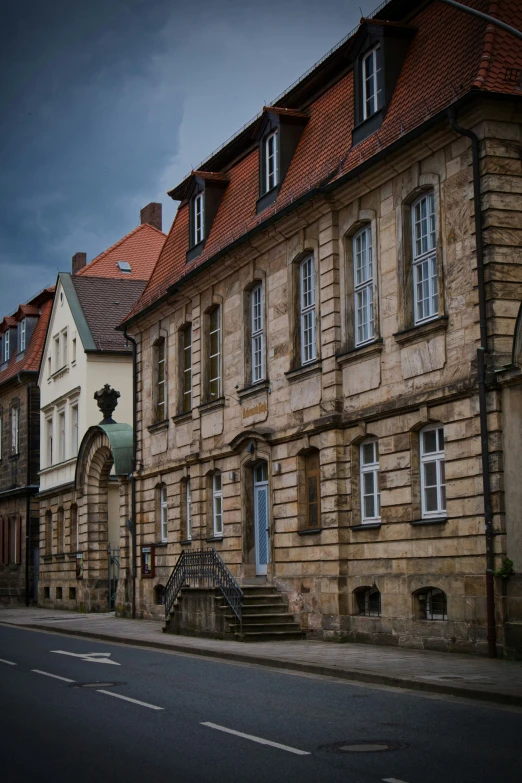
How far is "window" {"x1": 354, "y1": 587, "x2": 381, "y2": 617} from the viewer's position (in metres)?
22.0

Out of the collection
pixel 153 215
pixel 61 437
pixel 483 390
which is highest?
pixel 153 215

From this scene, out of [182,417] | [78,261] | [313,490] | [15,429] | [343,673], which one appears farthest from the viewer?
[78,261]

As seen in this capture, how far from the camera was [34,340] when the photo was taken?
52625 mm

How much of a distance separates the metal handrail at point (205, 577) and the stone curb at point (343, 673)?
1786 millimetres

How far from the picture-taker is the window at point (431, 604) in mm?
19688

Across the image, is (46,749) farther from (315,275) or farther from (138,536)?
(138,536)

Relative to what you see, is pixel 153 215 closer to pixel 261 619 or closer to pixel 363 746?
pixel 261 619

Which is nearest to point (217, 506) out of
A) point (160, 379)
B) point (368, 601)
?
point (160, 379)

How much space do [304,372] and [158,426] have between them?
32.2 ft

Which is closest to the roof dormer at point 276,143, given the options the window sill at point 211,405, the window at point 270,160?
the window at point 270,160

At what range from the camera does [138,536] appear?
34688 mm

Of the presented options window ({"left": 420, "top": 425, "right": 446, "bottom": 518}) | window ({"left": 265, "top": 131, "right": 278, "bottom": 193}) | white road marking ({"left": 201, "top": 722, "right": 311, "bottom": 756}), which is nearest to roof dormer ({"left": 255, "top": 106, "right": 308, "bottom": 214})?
window ({"left": 265, "top": 131, "right": 278, "bottom": 193})

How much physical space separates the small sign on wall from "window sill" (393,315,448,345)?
14.7m

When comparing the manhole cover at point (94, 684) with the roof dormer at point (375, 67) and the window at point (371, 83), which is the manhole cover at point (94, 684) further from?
the window at point (371, 83)
